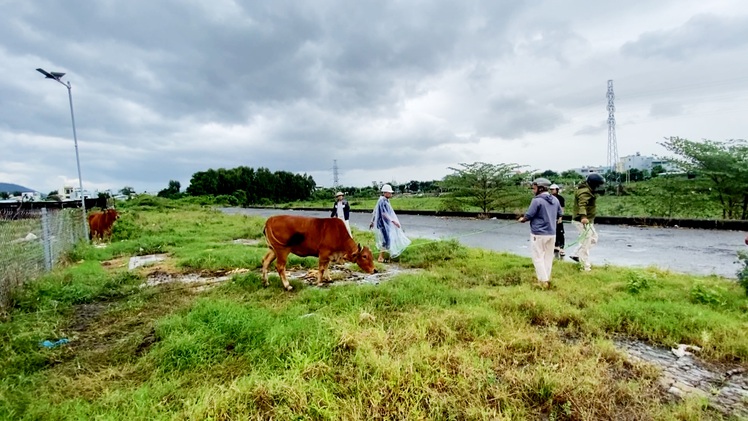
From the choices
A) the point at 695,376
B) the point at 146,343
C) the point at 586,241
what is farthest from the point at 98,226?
the point at 695,376

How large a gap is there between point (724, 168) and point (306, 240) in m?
14.8

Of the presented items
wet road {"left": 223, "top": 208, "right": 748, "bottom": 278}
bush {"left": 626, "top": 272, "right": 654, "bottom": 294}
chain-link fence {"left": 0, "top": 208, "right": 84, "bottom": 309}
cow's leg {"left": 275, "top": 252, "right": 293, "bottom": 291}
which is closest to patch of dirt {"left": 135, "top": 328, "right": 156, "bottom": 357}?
cow's leg {"left": 275, "top": 252, "right": 293, "bottom": 291}

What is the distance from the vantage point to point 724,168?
1324cm

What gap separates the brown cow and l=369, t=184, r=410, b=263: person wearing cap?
75.7 inches

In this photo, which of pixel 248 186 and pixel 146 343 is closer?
pixel 146 343

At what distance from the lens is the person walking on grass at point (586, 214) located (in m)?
6.84

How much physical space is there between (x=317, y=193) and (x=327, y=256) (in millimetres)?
75997

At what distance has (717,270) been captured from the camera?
7199 millimetres

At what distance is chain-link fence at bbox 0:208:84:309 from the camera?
5.34 metres

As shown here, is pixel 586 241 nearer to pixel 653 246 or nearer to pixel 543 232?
pixel 543 232

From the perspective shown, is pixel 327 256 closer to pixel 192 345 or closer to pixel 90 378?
pixel 192 345

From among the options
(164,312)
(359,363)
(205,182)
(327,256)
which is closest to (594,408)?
(359,363)

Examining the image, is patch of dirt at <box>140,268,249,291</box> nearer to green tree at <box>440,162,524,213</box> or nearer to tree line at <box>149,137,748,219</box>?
tree line at <box>149,137,748,219</box>

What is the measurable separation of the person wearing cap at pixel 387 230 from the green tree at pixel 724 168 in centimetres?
1191
